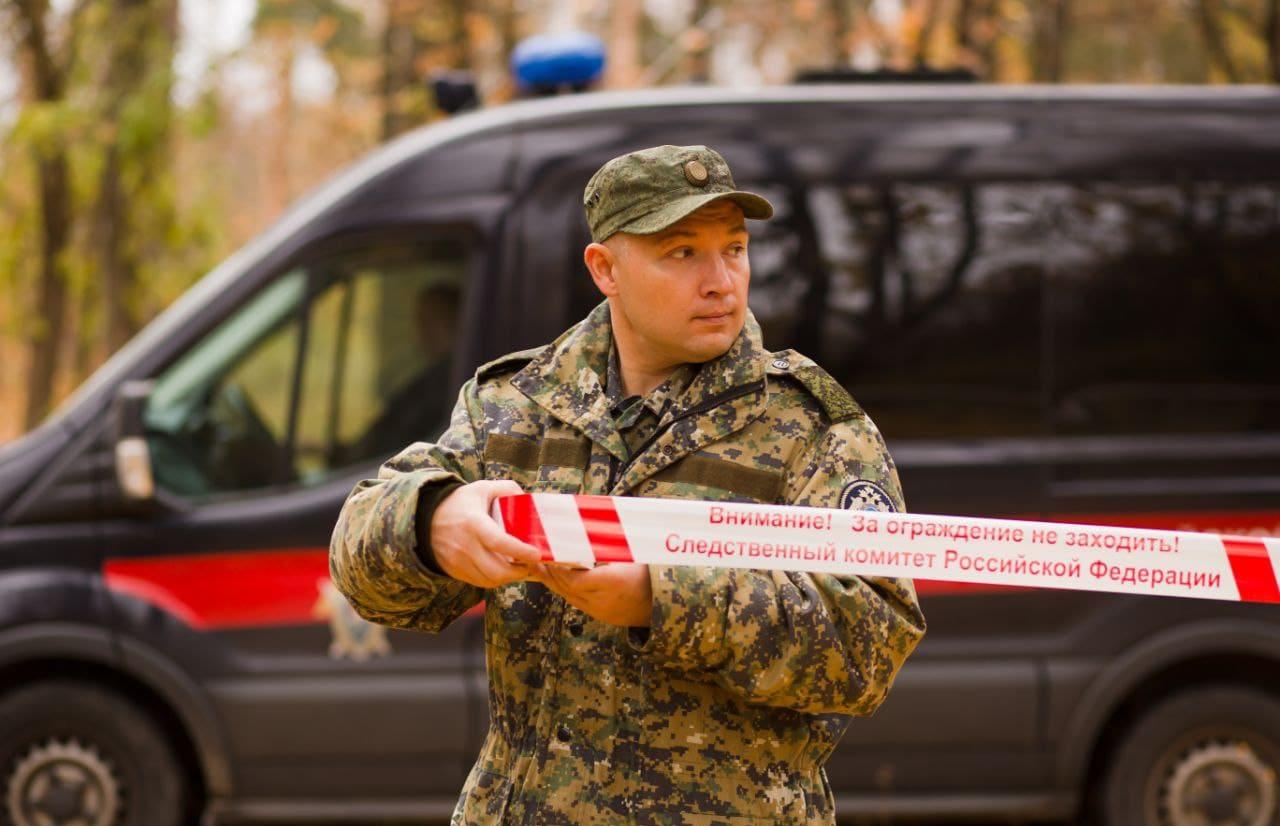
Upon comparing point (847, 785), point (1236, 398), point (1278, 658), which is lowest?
point (847, 785)

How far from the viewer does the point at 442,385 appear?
451cm

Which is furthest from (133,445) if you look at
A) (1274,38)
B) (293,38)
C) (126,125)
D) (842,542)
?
(293,38)

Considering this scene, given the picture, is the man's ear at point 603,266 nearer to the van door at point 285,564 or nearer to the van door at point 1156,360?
the van door at point 285,564

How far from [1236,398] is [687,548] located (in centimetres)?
320

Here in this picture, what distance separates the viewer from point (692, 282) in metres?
1.87

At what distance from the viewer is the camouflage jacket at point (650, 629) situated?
1745mm

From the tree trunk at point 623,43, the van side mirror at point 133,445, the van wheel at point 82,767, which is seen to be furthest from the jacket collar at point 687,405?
the tree trunk at point 623,43

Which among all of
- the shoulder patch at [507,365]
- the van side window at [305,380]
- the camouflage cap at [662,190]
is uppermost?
the van side window at [305,380]

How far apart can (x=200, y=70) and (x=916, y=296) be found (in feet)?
19.2

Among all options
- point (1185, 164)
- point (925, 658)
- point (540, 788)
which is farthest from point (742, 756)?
point (1185, 164)

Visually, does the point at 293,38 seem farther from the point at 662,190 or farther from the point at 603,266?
the point at 662,190

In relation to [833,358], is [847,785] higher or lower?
lower

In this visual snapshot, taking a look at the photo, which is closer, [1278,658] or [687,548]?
[687,548]

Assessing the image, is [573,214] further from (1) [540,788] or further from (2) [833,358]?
(1) [540,788]
